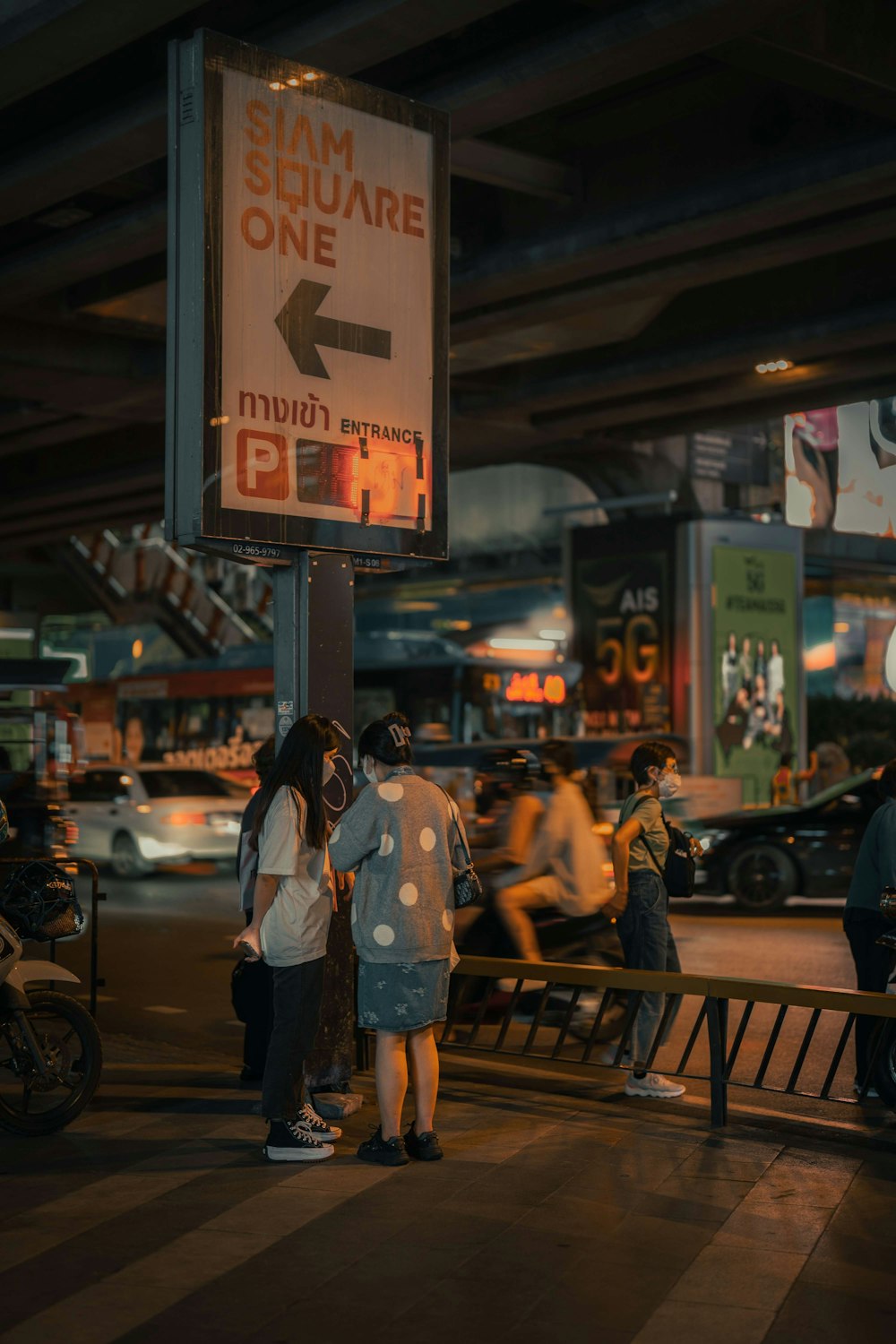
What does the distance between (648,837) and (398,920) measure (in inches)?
89.0

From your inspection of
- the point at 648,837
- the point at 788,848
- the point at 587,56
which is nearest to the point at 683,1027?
the point at 648,837

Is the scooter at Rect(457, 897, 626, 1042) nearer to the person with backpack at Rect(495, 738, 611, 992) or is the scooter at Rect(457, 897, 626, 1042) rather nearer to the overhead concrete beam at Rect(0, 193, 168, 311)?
the person with backpack at Rect(495, 738, 611, 992)

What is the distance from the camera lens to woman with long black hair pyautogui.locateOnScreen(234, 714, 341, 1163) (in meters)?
6.14

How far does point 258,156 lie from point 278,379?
1050 mm

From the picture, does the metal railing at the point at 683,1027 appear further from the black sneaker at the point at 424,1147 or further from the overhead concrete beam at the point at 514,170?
the overhead concrete beam at the point at 514,170

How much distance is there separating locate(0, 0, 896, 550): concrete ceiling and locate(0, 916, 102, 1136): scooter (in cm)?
616

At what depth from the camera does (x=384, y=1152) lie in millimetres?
6062

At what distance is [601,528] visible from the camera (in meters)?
28.6

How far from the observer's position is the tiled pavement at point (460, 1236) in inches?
174

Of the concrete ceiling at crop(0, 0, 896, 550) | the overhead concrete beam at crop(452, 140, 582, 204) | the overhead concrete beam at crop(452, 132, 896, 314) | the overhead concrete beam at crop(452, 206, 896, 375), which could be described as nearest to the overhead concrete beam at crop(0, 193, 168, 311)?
the concrete ceiling at crop(0, 0, 896, 550)

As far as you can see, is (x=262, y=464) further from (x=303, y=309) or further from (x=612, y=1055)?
(x=612, y=1055)

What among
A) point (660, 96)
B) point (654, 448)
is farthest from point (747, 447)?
point (660, 96)

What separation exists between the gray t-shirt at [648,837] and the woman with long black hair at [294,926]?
213 cm

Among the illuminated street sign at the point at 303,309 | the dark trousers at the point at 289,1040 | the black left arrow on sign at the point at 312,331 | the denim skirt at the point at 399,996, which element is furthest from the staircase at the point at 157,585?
the denim skirt at the point at 399,996
